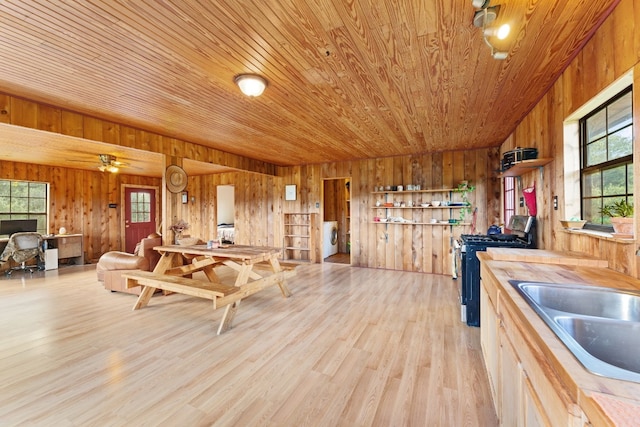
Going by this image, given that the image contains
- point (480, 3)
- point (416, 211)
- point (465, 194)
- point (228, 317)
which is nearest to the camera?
point (480, 3)

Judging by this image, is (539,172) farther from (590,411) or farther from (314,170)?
(314,170)

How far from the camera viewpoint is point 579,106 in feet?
6.54

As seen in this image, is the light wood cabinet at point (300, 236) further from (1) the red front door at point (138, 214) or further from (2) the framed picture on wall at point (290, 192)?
(1) the red front door at point (138, 214)

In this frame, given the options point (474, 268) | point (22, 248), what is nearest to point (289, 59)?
point (474, 268)

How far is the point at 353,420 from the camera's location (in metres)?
1.61

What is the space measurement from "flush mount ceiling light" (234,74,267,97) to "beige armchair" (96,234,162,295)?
118 inches

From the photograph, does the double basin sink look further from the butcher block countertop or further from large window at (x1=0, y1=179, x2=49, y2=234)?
large window at (x1=0, y1=179, x2=49, y2=234)

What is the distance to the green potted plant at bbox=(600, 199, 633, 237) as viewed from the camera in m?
1.50

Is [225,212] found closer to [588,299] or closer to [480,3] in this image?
[480,3]

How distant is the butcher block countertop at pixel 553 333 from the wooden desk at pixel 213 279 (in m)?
2.34

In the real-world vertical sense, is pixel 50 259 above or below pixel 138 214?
below

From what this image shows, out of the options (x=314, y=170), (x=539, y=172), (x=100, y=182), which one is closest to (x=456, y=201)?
(x=539, y=172)

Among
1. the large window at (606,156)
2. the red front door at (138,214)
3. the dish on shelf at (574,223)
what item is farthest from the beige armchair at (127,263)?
the large window at (606,156)

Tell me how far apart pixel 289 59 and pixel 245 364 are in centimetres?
247
